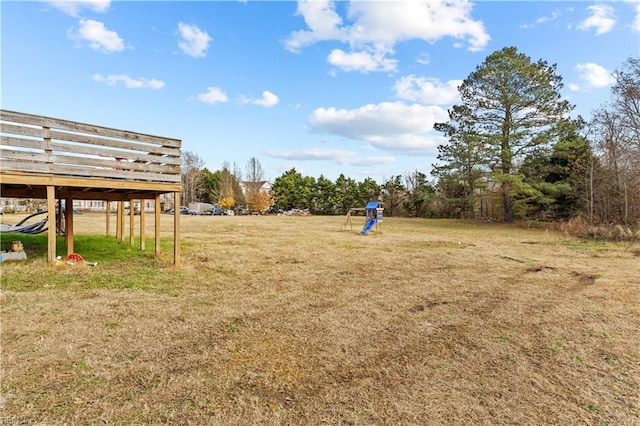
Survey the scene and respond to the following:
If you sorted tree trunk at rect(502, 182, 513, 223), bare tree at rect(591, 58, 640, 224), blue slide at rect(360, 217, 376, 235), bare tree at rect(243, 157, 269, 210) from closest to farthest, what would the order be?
bare tree at rect(591, 58, 640, 224) → blue slide at rect(360, 217, 376, 235) → tree trunk at rect(502, 182, 513, 223) → bare tree at rect(243, 157, 269, 210)

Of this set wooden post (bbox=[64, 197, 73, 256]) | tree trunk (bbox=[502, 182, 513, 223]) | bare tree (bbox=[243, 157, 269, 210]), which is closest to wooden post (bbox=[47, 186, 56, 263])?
wooden post (bbox=[64, 197, 73, 256])

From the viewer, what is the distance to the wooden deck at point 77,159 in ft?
17.5

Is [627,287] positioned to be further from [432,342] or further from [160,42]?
[160,42]

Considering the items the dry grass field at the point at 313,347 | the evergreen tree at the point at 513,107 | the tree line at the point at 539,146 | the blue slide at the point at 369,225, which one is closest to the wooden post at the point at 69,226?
the dry grass field at the point at 313,347

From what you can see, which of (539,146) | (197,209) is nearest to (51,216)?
(539,146)

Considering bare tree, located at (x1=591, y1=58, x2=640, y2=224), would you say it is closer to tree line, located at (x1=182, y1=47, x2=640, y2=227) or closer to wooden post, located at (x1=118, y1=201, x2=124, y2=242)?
tree line, located at (x1=182, y1=47, x2=640, y2=227)

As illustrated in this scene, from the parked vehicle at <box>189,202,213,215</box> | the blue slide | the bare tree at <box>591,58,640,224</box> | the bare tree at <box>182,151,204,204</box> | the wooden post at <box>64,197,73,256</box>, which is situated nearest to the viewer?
the wooden post at <box>64,197,73,256</box>

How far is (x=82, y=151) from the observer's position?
19.6ft

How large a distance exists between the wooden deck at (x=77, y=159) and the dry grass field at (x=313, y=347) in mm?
1530

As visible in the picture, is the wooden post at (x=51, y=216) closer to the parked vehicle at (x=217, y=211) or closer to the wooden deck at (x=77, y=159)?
the wooden deck at (x=77, y=159)

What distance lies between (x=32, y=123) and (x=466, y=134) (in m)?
18.8

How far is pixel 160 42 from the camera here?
11.1 meters

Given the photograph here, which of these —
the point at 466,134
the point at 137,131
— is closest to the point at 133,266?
the point at 137,131

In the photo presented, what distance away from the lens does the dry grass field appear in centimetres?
218
